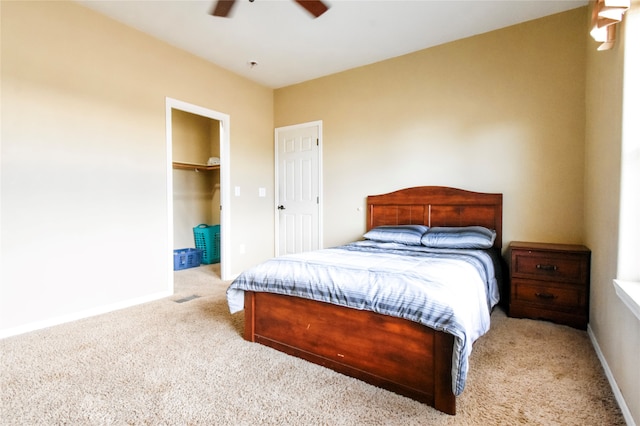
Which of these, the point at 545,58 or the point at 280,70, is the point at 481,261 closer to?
the point at 545,58

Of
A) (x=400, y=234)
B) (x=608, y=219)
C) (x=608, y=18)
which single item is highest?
(x=608, y=18)

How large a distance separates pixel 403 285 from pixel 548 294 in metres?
1.77

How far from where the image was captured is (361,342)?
1801mm

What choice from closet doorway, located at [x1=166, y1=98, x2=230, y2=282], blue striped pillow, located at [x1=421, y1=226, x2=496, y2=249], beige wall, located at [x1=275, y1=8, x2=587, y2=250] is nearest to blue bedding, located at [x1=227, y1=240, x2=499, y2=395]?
blue striped pillow, located at [x1=421, y1=226, x2=496, y2=249]

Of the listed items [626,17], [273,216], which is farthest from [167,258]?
[626,17]

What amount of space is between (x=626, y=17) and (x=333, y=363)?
242 centimetres

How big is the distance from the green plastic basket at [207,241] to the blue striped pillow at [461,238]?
3528 millimetres

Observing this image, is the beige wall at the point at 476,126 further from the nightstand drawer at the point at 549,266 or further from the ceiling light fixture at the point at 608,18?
the ceiling light fixture at the point at 608,18

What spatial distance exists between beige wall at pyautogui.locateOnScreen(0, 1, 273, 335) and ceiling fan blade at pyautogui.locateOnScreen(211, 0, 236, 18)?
5.32 ft

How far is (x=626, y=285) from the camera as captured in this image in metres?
1.51

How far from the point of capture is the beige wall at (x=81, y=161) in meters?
2.47

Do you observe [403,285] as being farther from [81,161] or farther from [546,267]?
[81,161]

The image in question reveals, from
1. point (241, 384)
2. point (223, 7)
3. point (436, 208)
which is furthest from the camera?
point (436, 208)

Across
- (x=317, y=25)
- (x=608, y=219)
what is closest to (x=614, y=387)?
(x=608, y=219)
